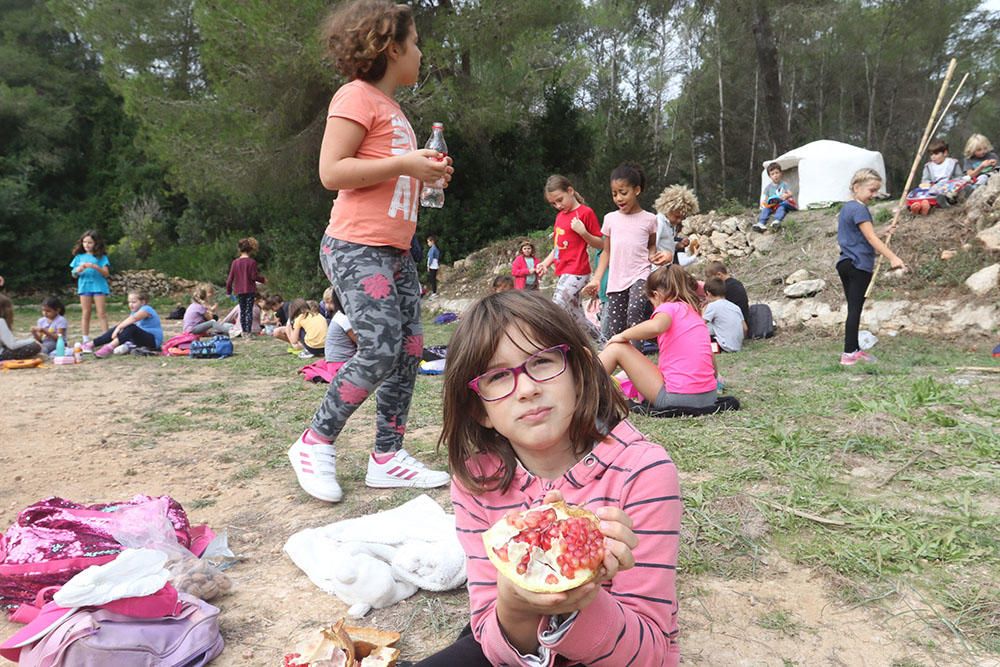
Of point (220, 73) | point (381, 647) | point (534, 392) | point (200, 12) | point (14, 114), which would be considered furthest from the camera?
point (14, 114)

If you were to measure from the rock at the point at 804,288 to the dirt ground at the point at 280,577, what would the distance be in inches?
273

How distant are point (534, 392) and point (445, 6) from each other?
15.9 m

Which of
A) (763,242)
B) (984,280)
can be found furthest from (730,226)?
(984,280)

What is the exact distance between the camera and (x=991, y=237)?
8.41 metres

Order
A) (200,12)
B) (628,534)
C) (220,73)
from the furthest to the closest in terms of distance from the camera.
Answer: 1. (220,73)
2. (200,12)
3. (628,534)

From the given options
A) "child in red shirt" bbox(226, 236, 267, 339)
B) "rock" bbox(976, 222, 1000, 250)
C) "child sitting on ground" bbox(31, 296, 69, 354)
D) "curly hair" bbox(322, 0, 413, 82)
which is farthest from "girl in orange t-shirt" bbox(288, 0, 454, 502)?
"child in red shirt" bbox(226, 236, 267, 339)

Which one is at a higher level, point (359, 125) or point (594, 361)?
point (359, 125)

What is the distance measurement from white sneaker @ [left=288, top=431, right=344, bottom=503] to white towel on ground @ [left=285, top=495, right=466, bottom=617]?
1.57ft

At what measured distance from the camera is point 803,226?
1106 centimetres

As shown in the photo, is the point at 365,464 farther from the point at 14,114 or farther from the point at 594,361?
the point at 14,114

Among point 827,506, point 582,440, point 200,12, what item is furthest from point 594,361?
point 200,12

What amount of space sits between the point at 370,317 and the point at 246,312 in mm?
10006

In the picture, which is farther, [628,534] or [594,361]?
[594,361]

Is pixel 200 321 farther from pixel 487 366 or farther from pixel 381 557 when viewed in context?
pixel 487 366
